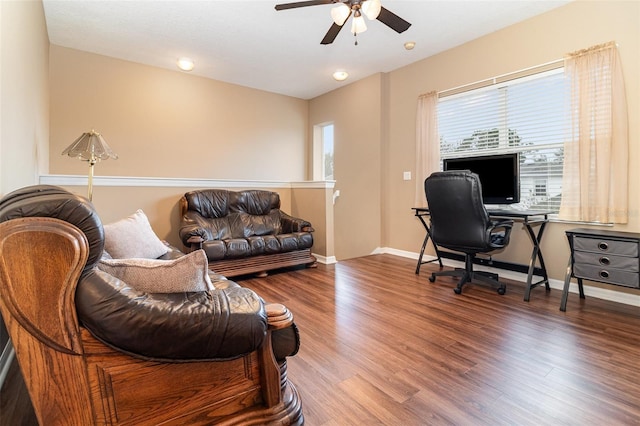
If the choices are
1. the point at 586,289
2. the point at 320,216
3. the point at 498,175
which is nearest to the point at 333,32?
the point at 498,175

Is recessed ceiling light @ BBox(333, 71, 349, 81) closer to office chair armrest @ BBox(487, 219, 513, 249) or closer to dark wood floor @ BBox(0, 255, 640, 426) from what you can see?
office chair armrest @ BBox(487, 219, 513, 249)

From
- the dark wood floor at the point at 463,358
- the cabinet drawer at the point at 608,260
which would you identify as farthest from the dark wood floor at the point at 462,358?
the cabinet drawer at the point at 608,260

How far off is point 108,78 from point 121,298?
169 inches

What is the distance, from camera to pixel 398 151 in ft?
15.0

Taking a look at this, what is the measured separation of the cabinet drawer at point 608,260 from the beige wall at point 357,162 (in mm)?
2468

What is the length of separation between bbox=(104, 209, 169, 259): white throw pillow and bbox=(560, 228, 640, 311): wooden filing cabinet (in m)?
3.26

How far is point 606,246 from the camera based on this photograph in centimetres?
242

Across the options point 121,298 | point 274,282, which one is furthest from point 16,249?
point 274,282

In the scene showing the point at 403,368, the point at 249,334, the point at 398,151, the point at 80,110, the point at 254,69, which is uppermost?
the point at 254,69

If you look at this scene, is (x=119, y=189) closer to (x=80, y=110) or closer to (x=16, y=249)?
(x=80, y=110)

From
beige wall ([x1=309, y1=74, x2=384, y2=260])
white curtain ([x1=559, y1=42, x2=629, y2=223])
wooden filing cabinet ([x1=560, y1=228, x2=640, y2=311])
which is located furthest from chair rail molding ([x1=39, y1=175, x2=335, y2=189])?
wooden filing cabinet ([x1=560, y1=228, x2=640, y2=311])

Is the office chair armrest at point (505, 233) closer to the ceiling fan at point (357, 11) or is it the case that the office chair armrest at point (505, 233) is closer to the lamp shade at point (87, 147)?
the ceiling fan at point (357, 11)

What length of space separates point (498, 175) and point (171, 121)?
14.1 ft

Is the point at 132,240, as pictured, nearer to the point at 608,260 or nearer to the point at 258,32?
the point at 258,32
